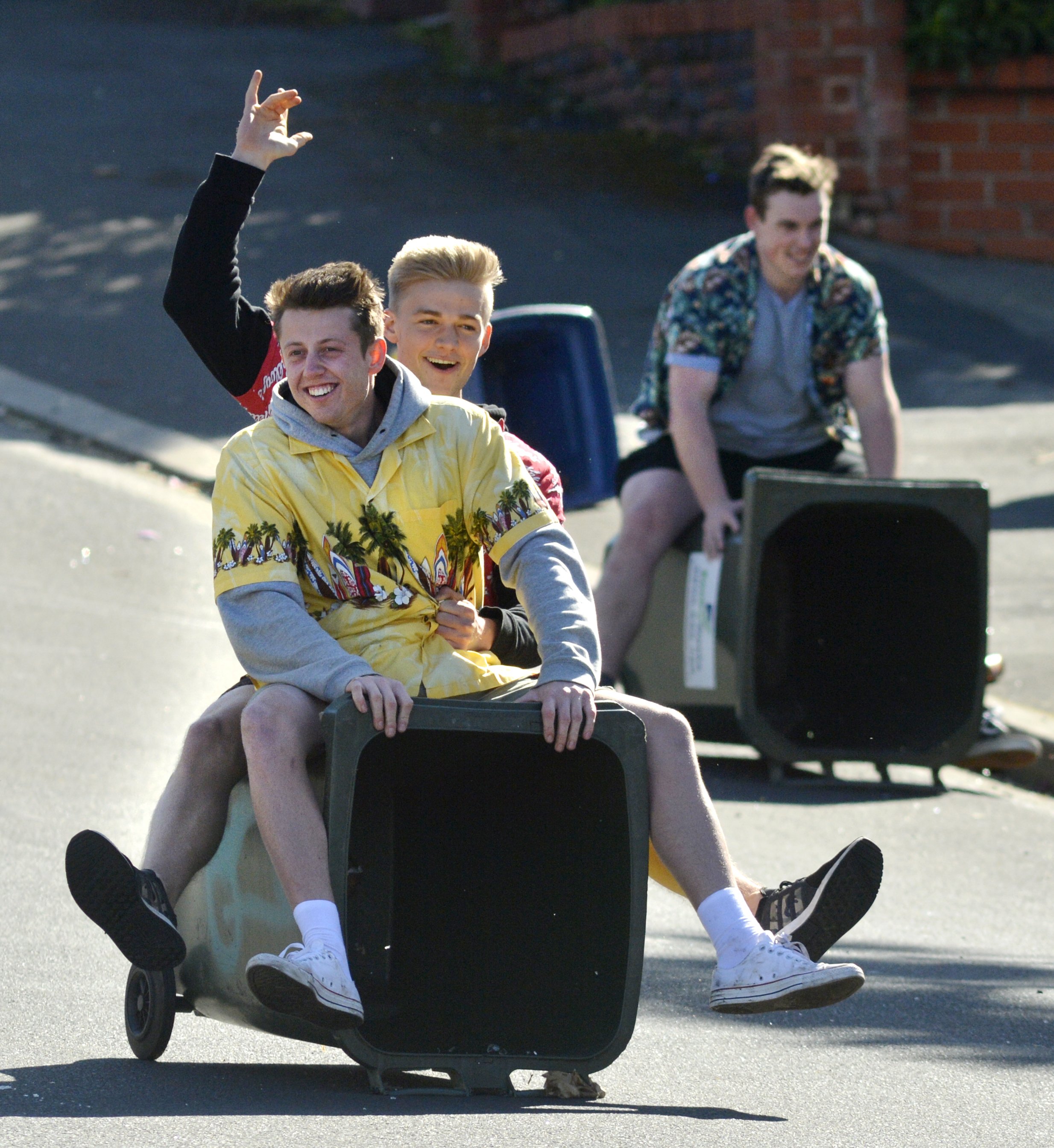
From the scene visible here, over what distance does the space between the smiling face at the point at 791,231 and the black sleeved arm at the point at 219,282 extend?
108 inches

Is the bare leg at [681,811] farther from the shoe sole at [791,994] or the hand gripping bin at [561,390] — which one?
the hand gripping bin at [561,390]

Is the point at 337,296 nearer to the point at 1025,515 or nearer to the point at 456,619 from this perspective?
the point at 456,619

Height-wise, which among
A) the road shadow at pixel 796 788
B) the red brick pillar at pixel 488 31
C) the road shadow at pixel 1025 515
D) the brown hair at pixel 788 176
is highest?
the red brick pillar at pixel 488 31

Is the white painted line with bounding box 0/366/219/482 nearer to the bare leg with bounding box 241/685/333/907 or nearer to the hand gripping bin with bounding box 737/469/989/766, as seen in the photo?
the hand gripping bin with bounding box 737/469/989/766

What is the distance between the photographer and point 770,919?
4.21 meters

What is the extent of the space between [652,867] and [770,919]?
9.8 inches

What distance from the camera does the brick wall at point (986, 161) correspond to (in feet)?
46.4

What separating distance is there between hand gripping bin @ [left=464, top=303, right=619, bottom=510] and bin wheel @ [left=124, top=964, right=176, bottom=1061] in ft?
11.5

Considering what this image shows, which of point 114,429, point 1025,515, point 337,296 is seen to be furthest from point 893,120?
point 337,296

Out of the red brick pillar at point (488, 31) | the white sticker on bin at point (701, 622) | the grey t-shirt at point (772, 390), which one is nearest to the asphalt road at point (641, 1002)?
the white sticker on bin at point (701, 622)

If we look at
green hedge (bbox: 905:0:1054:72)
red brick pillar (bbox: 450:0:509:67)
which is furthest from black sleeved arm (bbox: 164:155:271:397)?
red brick pillar (bbox: 450:0:509:67)

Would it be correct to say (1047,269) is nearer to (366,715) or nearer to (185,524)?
(185,524)

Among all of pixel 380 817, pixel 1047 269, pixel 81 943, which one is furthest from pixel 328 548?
pixel 1047 269

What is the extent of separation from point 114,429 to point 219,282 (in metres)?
6.20
